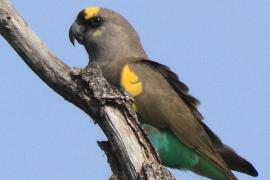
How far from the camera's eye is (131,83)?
775 centimetres

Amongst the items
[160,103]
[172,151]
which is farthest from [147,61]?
[172,151]

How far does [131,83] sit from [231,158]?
1551 millimetres

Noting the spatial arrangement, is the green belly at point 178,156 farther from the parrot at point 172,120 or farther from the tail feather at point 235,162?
the tail feather at point 235,162

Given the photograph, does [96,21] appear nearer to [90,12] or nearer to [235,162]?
[90,12]

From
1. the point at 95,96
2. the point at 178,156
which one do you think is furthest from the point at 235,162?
the point at 95,96

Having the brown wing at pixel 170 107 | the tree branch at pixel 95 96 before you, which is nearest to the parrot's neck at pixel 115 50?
the brown wing at pixel 170 107

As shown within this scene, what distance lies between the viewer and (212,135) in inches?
327

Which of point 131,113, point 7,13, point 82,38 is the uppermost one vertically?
point 82,38

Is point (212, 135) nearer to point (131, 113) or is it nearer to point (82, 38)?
point (82, 38)

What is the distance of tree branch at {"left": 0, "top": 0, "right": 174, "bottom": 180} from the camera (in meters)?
5.30

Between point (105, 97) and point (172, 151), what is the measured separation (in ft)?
8.73

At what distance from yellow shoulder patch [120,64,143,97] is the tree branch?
2196 mm

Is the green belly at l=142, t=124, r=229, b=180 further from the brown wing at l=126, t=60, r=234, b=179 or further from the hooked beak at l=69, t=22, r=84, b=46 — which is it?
the hooked beak at l=69, t=22, r=84, b=46

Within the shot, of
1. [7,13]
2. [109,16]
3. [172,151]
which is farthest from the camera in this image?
[109,16]
